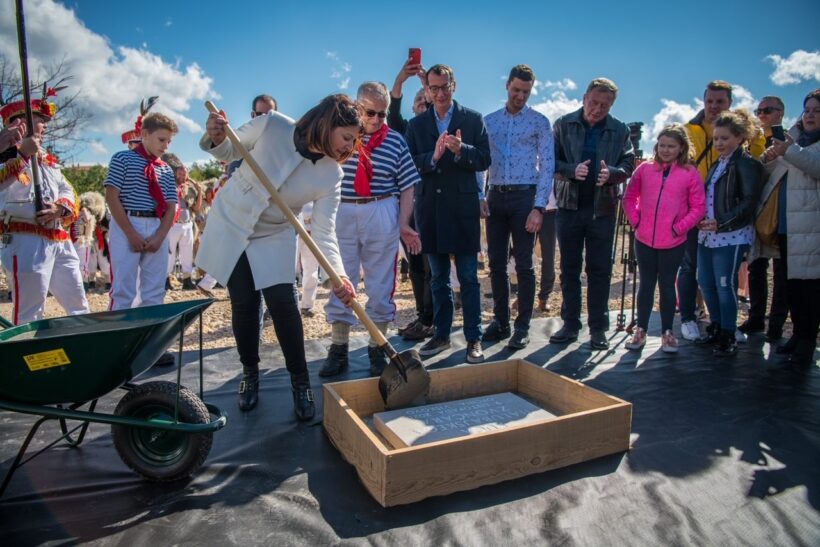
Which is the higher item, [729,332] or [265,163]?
[265,163]

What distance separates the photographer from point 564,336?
4191 millimetres

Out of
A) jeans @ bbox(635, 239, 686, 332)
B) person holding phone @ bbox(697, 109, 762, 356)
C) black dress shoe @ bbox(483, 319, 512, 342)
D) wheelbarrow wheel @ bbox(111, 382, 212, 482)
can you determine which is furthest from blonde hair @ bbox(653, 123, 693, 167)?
wheelbarrow wheel @ bbox(111, 382, 212, 482)

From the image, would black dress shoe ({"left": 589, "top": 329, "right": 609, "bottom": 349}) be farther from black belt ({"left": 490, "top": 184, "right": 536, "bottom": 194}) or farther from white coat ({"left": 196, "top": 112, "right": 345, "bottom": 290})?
white coat ({"left": 196, "top": 112, "right": 345, "bottom": 290})

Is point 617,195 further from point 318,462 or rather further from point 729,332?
point 318,462

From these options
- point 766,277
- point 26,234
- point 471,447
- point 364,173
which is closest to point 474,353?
point 364,173

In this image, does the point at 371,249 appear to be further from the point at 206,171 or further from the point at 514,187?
the point at 206,171

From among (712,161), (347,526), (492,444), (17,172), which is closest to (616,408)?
(492,444)

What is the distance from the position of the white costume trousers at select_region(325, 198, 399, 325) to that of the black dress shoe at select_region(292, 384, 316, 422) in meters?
0.78

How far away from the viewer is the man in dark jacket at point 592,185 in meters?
3.85

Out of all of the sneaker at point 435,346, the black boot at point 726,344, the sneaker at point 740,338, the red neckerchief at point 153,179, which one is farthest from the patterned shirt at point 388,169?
the sneaker at point 740,338

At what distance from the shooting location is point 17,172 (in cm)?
331

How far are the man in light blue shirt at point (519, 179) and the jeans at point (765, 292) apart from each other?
6.42ft

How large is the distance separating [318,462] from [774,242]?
148 inches

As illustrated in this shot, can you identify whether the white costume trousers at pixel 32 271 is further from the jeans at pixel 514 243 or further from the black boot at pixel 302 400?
the jeans at pixel 514 243
